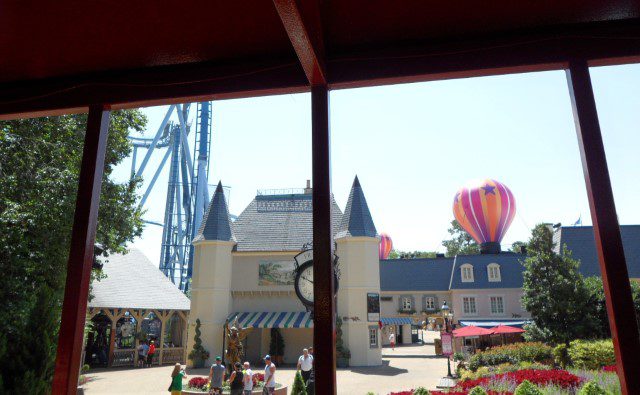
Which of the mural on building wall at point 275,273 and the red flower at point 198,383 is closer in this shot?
the red flower at point 198,383

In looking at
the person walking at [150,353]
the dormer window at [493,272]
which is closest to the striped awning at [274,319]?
the person walking at [150,353]

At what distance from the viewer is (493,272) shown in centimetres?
3534

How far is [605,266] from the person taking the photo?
3.05 meters

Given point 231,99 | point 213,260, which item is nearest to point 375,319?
point 213,260

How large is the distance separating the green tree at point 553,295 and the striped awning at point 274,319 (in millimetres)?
10323

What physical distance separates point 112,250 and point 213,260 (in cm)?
1064

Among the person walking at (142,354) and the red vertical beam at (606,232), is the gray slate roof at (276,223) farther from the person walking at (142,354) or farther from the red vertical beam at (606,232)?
the red vertical beam at (606,232)

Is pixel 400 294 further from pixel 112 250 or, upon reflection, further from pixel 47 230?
pixel 47 230

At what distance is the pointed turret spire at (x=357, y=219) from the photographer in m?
23.9

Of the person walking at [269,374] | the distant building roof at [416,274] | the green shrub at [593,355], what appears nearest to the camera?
the person walking at [269,374]

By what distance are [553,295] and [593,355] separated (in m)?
5.69

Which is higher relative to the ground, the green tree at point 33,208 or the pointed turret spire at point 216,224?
the pointed turret spire at point 216,224

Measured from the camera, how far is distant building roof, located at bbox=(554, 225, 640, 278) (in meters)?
31.2

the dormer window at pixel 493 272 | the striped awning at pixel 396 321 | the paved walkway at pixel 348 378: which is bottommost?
the paved walkway at pixel 348 378
